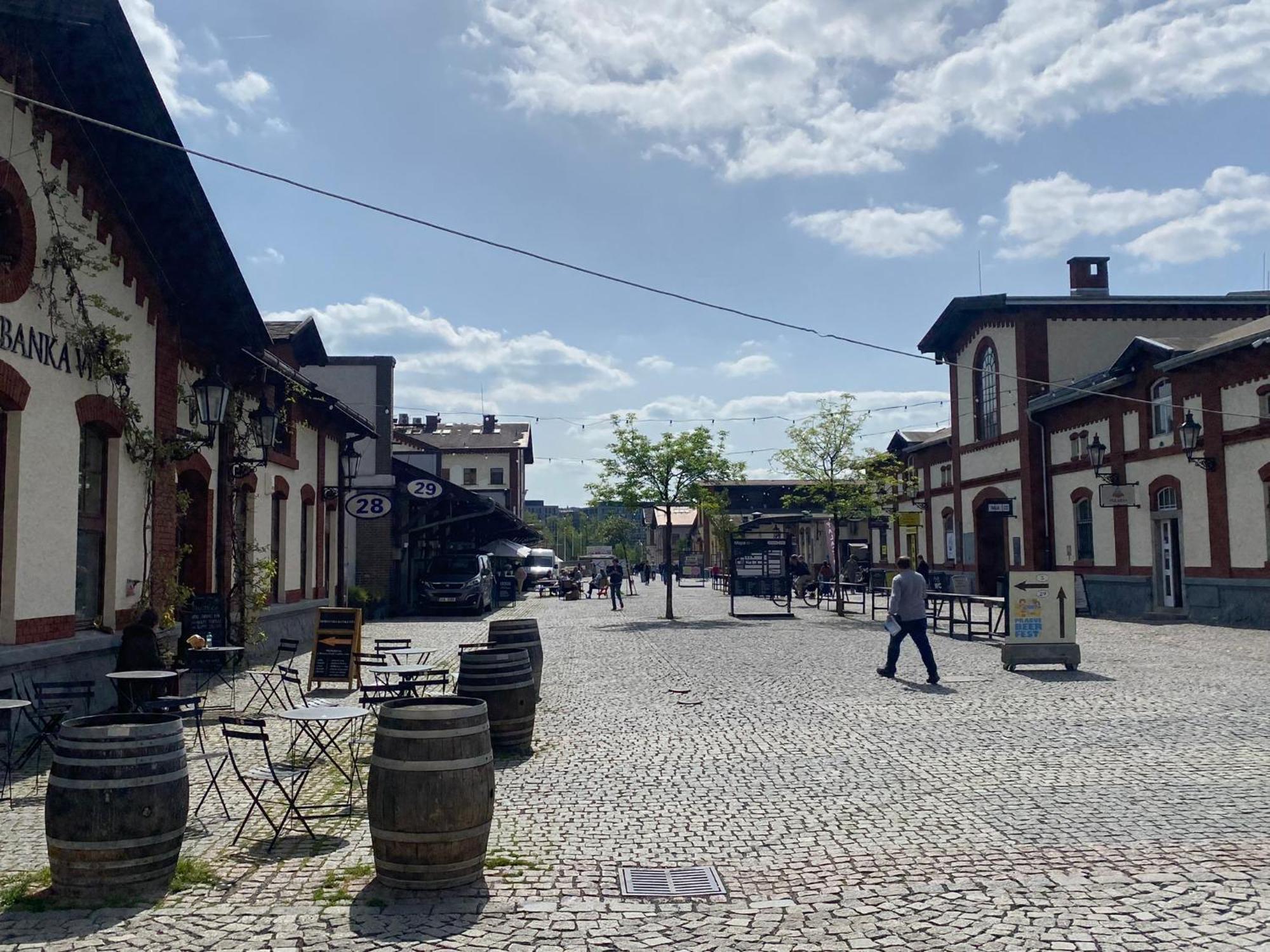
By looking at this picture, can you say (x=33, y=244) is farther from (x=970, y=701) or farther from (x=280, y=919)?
(x=970, y=701)

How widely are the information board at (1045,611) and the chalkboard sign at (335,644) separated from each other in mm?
8894

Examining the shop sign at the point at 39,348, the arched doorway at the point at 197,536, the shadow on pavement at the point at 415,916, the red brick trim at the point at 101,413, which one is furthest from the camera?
the arched doorway at the point at 197,536

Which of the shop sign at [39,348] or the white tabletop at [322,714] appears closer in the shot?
the white tabletop at [322,714]

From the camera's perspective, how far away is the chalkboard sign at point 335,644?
505 inches

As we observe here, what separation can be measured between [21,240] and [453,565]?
21245mm

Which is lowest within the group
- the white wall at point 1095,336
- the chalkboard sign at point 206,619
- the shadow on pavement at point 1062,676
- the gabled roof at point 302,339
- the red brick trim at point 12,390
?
the shadow on pavement at point 1062,676

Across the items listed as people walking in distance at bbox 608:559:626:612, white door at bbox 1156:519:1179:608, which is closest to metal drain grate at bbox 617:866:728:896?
white door at bbox 1156:519:1179:608

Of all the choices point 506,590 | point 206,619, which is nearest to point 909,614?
point 206,619

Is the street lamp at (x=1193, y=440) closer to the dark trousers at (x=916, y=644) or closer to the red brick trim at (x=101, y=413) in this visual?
the dark trousers at (x=916, y=644)

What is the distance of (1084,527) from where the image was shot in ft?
94.8

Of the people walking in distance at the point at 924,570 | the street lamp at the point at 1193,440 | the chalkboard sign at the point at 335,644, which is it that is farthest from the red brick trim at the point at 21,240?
the street lamp at the point at 1193,440

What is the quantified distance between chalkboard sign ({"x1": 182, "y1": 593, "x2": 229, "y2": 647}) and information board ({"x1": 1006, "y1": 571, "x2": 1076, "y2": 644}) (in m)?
10.6

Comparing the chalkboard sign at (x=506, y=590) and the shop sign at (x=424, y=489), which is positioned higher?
the shop sign at (x=424, y=489)

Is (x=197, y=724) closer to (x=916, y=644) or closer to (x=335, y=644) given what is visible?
(x=335, y=644)
